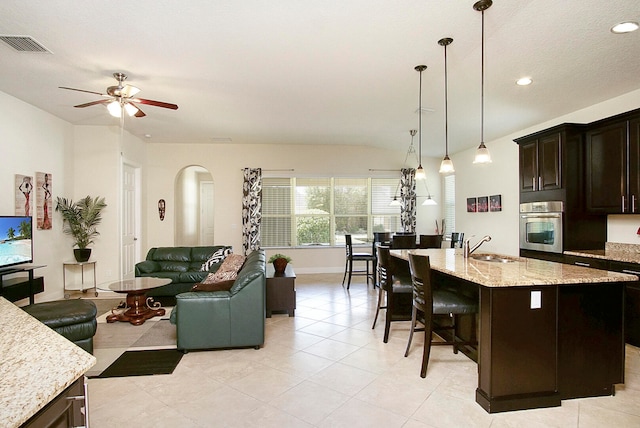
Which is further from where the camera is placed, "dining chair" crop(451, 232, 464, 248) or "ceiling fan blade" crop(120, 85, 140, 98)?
"dining chair" crop(451, 232, 464, 248)

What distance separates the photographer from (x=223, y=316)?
11.4 ft

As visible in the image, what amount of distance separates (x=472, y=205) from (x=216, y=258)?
4994 millimetres

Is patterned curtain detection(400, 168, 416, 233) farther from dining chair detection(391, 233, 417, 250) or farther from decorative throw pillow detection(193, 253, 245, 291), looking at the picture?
decorative throw pillow detection(193, 253, 245, 291)

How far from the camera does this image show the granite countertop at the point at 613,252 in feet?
12.4

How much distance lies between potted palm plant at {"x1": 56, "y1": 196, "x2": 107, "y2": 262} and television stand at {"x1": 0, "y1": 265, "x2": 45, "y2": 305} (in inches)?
52.8

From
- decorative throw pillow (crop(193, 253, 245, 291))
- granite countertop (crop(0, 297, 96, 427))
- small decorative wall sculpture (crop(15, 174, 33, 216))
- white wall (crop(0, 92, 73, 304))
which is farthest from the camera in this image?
small decorative wall sculpture (crop(15, 174, 33, 216))

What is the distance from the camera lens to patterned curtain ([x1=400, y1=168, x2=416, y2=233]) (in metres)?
8.20

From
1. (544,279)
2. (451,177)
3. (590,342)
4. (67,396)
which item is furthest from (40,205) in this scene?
(451,177)

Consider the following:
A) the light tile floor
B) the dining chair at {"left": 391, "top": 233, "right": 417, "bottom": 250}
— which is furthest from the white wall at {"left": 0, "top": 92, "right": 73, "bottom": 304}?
the dining chair at {"left": 391, "top": 233, "right": 417, "bottom": 250}

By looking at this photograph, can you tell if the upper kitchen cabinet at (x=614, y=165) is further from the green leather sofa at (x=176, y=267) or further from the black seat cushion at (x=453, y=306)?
the green leather sofa at (x=176, y=267)

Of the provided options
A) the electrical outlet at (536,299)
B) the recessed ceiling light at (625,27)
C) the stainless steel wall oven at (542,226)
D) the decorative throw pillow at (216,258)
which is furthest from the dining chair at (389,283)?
the decorative throw pillow at (216,258)

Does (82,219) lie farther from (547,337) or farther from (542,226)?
(542,226)

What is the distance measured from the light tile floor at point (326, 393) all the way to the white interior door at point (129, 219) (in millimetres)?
4219

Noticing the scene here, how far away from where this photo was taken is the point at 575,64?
3.50 meters
